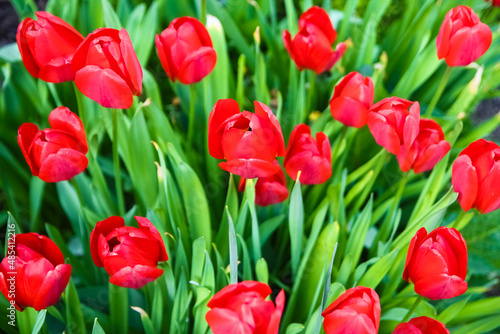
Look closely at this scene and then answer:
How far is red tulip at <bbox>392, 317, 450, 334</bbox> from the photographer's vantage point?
1.86 ft

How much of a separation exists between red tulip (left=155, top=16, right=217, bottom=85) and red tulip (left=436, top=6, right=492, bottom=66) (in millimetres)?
391

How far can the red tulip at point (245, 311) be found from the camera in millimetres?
470

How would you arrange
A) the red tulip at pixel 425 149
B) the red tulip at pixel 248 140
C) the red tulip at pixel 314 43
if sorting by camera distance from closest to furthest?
the red tulip at pixel 248 140 < the red tulip at pixel 425 149 < the red tulip at pixel 314 43

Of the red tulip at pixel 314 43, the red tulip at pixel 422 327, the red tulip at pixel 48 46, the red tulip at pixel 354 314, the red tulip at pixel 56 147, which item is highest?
the red tulip at pixel 48 46

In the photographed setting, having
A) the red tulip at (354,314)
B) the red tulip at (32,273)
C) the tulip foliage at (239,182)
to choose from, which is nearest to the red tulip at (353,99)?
the tulip foliage at (239,182)

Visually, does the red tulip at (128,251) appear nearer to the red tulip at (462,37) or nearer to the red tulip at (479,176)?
the red tulip at (479,176)

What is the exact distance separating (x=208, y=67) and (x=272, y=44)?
548mm

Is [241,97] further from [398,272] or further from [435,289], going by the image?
[435,289]

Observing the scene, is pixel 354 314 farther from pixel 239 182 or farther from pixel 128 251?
pixel 239 182

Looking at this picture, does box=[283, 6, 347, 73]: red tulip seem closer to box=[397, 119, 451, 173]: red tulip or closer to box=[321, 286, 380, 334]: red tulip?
box=[397, 119, 451, 173]: red tulip

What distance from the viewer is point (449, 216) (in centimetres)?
106

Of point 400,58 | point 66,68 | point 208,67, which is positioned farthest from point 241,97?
point 400,58

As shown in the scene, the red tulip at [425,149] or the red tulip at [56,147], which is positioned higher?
the red tulip at [56,147]

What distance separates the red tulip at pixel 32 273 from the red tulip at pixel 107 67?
20cm
